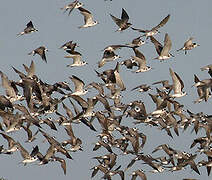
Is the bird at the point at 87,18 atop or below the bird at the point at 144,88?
atop

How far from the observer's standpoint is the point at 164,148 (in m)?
52.5

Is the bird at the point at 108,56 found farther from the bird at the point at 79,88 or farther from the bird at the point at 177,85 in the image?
the bird at the point at 177,85

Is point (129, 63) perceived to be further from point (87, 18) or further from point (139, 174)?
point (139, 174)

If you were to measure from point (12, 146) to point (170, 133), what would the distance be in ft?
34.6

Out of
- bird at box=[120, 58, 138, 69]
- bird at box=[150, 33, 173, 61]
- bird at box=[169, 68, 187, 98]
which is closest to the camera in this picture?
bird at box=[169, 68, 187, 98]

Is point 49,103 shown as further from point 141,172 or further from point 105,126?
point 141,172

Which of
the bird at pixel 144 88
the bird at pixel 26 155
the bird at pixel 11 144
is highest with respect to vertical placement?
the bird at pixel 144 88

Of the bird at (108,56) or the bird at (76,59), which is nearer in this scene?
the bird at (108,56)

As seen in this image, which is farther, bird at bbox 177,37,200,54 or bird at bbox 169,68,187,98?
bird at bbox 177,37,200,54

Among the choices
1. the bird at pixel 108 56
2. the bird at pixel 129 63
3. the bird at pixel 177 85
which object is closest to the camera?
the bird at pixel 177 85

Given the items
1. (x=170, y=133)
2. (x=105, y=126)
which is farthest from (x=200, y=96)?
(x=105, y=126)

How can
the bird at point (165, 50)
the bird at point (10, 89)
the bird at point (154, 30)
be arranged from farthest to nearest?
the bird at point (165, 50), the bird at point (154, 30), the bird at point (10, 89)

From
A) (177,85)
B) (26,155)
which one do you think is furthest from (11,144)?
(177,85)

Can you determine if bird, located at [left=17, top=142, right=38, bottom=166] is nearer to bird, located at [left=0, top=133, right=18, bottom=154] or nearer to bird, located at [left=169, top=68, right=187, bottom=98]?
bird, located at [left=0, top=133, right=18, bottom=154]
